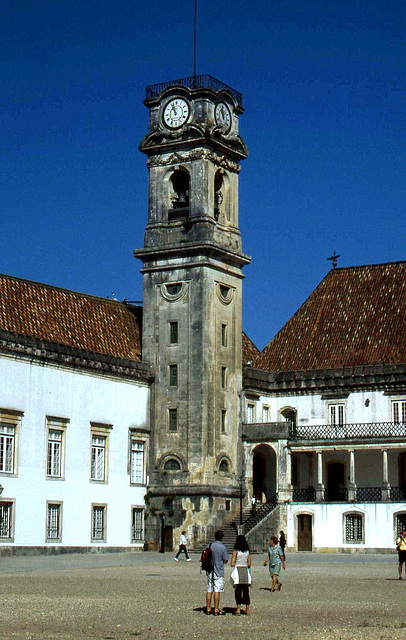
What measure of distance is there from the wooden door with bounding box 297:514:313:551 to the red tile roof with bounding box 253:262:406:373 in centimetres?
909

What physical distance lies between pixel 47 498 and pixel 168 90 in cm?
2210

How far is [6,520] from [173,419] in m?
11.4

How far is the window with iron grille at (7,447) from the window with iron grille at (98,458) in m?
5.41

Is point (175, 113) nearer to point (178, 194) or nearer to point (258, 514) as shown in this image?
point (178, 194)

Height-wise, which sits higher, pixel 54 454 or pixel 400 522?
pixel 54 454

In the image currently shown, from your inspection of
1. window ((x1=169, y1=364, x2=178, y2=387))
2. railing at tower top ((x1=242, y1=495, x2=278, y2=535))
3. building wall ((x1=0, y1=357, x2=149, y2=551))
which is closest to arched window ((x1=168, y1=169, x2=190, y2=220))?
window ((x1=169, y1=364, x2=178, y2=387))

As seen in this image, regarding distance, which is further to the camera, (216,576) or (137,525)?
(137,525)

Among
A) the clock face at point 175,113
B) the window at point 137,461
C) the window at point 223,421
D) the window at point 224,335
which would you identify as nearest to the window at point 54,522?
the window at point 137,461

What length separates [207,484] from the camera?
57.5 metres

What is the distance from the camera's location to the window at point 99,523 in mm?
56000

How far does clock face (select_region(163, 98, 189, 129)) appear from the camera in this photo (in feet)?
200

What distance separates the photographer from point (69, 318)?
58.3 metres

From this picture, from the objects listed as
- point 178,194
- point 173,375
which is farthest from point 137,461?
point 178,194

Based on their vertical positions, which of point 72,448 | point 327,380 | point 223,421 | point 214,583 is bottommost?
point 214,583
